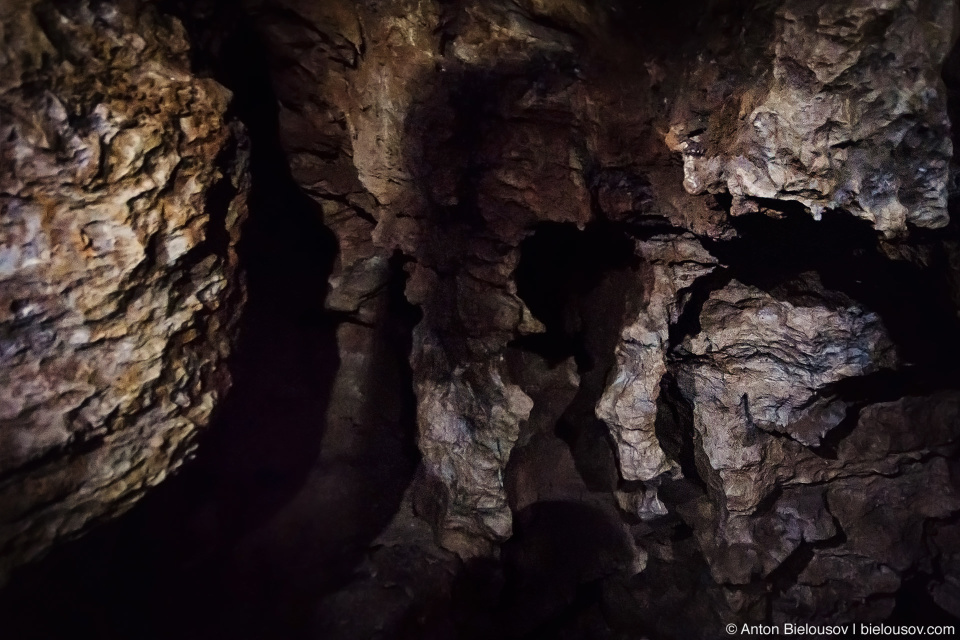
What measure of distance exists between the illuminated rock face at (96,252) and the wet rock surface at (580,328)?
0.11m

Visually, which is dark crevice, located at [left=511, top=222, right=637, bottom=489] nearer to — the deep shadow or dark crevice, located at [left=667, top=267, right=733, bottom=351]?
dark crevice, located at [left=667, top=267, right=733, bottom=351]

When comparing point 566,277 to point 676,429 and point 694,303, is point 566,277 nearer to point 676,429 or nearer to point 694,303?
point 694,303

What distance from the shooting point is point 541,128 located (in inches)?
76.8

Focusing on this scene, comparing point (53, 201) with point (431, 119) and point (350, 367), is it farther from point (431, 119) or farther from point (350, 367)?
point (350, 367)

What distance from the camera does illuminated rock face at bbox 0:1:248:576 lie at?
53.2 inches

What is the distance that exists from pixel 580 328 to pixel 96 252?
176cm

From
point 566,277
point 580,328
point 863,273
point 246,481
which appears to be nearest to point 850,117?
point 863,273

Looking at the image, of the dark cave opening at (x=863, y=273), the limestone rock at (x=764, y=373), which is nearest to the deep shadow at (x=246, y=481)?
the limestone rock at (x=764, y=373)

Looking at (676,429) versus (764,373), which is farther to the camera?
(676,429)

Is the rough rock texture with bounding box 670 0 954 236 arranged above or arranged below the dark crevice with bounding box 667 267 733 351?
above

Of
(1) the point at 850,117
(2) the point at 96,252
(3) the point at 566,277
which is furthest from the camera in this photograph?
(3) the point at 566,277

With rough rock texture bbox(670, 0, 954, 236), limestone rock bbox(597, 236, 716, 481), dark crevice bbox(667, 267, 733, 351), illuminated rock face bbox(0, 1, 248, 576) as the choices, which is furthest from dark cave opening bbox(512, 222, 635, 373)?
illuminated rock face bbox(0, 1, 248, 576)

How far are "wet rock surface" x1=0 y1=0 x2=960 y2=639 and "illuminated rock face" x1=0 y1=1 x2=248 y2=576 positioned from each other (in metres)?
0.11

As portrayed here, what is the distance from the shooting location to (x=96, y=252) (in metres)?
1.45
